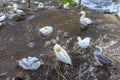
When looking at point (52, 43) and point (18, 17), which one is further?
point (18, 17)

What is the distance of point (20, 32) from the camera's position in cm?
727

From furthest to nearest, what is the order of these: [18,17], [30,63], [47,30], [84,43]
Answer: [18,17] → [47,30] → [84,43] → [30,63]

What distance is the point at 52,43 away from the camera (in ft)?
21.0

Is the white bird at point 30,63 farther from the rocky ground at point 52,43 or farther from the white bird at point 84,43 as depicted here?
the white bird at point 84,43

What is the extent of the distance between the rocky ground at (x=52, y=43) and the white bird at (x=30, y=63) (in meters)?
0.09

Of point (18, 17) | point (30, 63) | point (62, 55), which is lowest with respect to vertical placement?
point (18, 17)

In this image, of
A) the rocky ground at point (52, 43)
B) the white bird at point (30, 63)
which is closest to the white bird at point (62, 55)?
the rocky ground at point (52, 43)

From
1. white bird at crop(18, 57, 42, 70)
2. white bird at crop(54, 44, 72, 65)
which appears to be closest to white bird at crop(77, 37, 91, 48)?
white bird at crop(54, 44, 72, 65)

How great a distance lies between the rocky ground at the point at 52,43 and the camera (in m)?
5.66

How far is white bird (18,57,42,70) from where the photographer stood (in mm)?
5736

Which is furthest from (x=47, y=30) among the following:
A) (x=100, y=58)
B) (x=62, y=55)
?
(x=100, y=58)

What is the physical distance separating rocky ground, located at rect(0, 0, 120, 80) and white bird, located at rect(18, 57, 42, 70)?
0.28ft

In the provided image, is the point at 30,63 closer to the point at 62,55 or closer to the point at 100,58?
the point at 62,55

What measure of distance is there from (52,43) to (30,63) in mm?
787
